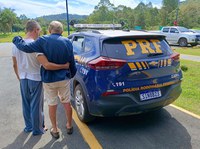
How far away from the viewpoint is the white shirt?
395 centimetres

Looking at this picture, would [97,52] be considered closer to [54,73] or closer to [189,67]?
[54,73]

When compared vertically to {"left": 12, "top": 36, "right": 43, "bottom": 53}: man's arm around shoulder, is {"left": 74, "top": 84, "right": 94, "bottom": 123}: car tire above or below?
below

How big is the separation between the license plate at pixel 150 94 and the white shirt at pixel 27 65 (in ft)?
5.67

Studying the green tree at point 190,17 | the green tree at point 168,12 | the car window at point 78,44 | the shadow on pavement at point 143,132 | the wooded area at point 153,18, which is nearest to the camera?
the shadow on pavement at point 143,132

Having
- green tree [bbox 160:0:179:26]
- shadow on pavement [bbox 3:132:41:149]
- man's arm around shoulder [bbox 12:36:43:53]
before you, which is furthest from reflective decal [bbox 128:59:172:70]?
green tree [bbox 160:0:179:26]

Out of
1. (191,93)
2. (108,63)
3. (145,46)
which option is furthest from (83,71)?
(191,93)

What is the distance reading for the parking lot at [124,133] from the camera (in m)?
3.77

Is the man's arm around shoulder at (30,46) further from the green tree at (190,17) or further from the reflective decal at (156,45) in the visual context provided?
the green tree at (190,17)

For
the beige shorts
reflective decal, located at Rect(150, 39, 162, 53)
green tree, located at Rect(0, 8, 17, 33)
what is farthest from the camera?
green tree, located at Rect(0, 8, 17, 33)

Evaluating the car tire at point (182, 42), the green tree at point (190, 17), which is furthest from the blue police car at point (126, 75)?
the green tree at point (190, 17)

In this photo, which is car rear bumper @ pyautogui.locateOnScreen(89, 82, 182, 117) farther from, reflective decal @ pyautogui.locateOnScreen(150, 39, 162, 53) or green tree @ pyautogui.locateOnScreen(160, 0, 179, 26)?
green tree @ pyautogui.locateOnScreen(160, 0, 179, 26)

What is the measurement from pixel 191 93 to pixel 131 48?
3.04 metres

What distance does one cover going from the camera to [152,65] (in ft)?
13.1

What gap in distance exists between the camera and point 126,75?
3.80 meters
